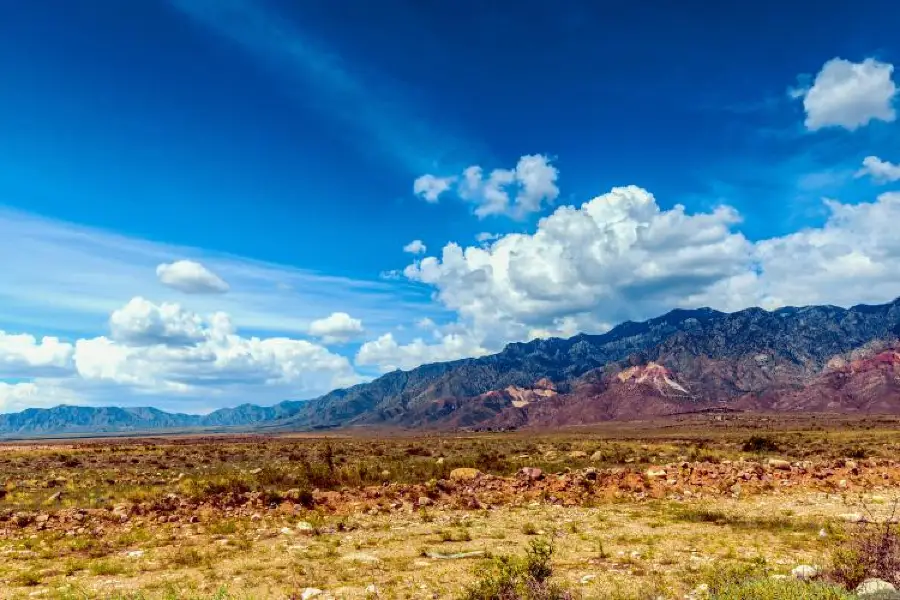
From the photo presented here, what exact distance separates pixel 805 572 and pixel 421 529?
9925 millimetres

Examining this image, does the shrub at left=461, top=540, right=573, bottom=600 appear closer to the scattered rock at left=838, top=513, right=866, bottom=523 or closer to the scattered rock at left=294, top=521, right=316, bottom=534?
the scattered rock at left=294, top=521, right=316, bottom=534

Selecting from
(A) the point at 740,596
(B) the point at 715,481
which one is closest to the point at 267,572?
(A) the point at 740,596

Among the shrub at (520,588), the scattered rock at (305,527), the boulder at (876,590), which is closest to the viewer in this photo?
the boulder at (876,590)

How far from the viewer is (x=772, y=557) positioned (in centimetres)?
1243

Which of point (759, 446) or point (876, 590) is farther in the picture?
point (759, 446)

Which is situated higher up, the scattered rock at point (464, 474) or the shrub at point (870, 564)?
the shrub at point (870, 564)

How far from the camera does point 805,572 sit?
10078 millimetres

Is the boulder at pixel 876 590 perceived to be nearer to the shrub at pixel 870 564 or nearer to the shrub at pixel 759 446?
the shrub at pixel 870 564

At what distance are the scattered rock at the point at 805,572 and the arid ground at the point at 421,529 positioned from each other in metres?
0.48

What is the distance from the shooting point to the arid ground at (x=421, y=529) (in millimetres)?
11289

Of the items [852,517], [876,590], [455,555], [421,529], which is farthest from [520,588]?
[852,517]

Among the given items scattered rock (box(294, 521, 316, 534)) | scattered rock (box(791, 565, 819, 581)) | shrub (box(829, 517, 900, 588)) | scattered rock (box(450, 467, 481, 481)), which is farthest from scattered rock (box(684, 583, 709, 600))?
scattered rock (box(450, 467, 481, 481))

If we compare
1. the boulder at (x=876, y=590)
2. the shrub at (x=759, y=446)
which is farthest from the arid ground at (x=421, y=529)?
the shrub at (x=759, y=446)

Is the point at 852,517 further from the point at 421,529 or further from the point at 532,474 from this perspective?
the point at 532,474
